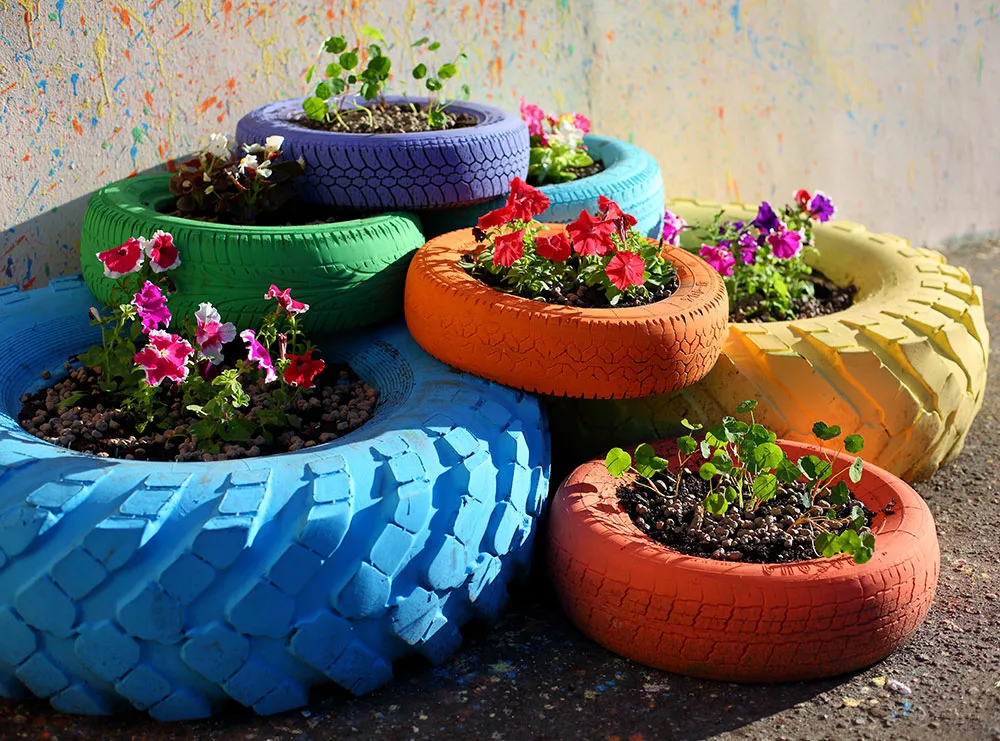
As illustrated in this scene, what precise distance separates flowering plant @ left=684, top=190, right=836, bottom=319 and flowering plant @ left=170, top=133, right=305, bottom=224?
1.44 m

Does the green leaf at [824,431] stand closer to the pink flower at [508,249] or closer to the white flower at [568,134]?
the pink flower at [508,249]

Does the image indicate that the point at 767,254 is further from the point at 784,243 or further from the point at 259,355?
the point at 259,355

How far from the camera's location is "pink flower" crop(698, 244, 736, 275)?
356cm

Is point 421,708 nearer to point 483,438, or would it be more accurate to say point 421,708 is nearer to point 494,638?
point 494,638

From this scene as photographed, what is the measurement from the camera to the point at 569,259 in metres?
2.99

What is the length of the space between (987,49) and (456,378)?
14.5ft

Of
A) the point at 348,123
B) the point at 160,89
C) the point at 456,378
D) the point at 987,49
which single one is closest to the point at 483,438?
the point at 456,378

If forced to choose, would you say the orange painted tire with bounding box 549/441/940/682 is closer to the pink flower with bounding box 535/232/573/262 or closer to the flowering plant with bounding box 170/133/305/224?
the pink flower with bounding box 535/232/573/262

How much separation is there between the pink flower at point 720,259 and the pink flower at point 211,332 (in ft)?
5.39

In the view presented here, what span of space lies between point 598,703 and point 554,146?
2.07 m

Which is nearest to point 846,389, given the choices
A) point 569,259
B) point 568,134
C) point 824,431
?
point 824,431

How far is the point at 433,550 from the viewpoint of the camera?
2354mm

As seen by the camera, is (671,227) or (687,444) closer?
(687,444)

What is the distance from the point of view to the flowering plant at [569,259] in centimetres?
278
